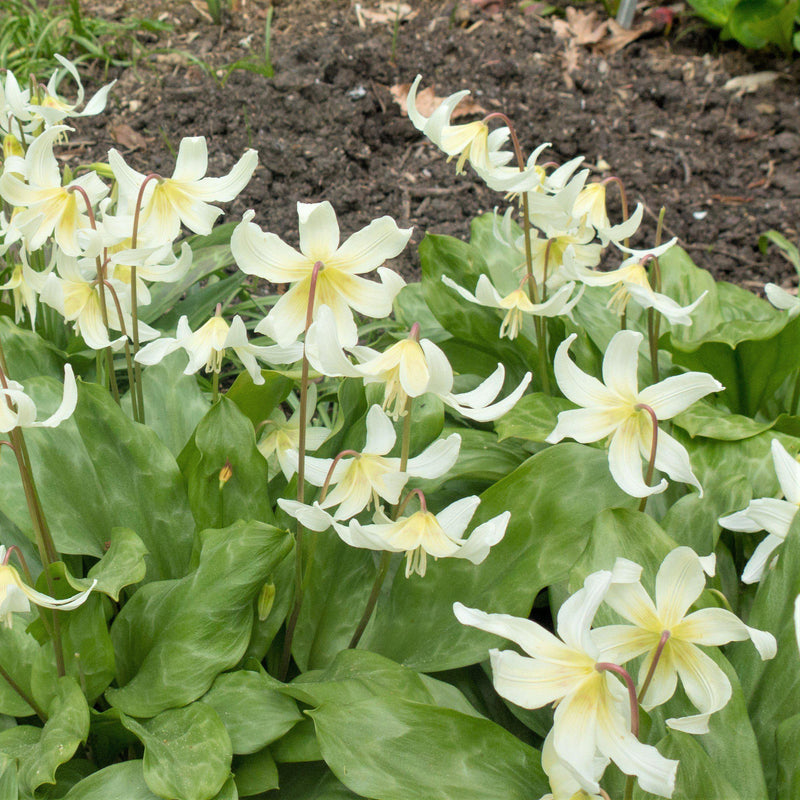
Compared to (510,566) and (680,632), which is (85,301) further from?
(680,632)

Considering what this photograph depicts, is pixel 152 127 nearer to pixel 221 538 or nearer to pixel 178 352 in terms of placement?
pixel 178 352

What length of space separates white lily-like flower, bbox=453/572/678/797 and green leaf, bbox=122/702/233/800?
59cm

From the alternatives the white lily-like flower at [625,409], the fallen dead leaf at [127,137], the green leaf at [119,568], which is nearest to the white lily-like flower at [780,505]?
the white lily-like flower at [625,409]

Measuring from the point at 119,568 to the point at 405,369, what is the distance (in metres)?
0.63

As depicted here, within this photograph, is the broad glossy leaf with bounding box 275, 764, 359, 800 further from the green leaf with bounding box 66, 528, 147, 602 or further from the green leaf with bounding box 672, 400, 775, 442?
the green leaf with bounding box 672, 400, 775, 442

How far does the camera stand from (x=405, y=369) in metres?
1.31

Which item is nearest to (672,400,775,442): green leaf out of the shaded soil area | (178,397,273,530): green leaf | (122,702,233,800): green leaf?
(178,397,273,530): green leaf

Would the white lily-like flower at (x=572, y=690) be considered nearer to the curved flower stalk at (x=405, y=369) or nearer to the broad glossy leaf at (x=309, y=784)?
the curved flower stalk at (x=405, y=369)

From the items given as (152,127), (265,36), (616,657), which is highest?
(616,657)

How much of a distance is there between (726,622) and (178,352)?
149cm

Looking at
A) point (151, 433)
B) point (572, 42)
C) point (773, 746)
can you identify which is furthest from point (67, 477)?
point (572, 42)

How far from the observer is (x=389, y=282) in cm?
138

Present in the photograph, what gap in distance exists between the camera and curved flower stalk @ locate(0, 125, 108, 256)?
162 cm

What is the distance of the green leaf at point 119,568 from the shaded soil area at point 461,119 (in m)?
2.26
